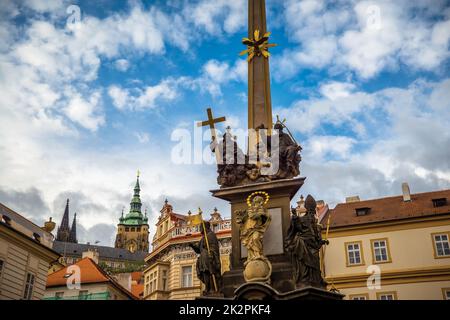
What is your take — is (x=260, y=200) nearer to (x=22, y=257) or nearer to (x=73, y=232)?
(x=22, y=257)

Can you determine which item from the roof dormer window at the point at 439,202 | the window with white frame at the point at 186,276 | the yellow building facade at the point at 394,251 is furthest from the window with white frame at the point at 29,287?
the roof dormer window at the point at 439,202

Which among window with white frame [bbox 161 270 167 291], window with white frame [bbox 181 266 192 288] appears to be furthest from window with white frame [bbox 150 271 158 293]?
window with white frame [bbox 181 266 192 288]

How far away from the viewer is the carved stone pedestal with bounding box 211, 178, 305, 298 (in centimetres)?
1003

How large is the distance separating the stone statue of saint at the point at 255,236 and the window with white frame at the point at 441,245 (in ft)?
53.9

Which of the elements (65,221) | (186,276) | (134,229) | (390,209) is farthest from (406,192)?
(65,221)

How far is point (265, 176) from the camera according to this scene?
1121 centimetres

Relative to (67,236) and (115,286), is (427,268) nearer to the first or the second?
(115,286)

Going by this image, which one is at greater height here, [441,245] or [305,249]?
[441,245]

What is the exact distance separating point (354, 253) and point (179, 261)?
11.9m

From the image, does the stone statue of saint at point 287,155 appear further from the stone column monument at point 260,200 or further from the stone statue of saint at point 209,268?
the stone statue of saint at point 209,268

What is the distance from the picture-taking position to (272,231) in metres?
10.7
